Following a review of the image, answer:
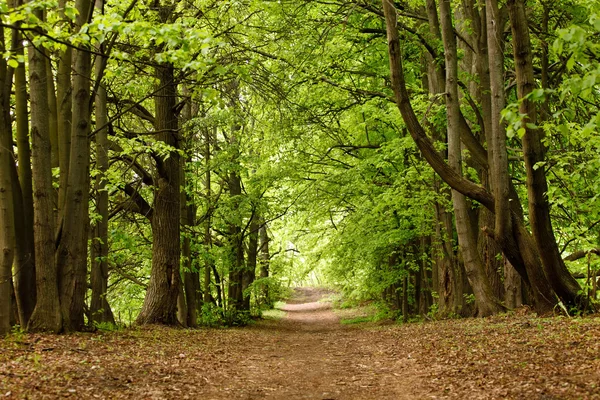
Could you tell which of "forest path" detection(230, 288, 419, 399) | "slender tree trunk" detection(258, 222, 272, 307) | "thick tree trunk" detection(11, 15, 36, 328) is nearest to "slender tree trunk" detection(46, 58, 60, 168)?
"thick tree trunk" detection(11, 15, 36, 328)

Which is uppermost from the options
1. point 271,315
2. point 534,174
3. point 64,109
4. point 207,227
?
point 64,109

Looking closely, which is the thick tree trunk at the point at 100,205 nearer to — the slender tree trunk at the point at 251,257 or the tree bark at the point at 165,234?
the tree bark at the point at 165,234

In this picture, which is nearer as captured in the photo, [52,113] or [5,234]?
[5,234]

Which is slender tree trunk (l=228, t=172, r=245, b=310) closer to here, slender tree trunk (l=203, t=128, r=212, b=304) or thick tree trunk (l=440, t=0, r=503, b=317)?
slender tree trunk (l=203, t=128, r=212, b=304)

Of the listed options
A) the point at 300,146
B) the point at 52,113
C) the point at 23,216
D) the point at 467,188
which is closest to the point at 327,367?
the point at 467,188

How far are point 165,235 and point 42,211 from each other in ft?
17.8

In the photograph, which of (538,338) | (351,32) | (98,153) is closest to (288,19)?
(351,32)

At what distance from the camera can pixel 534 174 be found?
8.77 m

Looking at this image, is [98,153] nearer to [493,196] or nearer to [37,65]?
[37,65]

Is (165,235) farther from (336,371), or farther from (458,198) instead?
(458,198)

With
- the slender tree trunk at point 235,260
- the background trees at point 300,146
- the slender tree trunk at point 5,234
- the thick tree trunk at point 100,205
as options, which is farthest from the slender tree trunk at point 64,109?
the slender tree trunk at point 235,260

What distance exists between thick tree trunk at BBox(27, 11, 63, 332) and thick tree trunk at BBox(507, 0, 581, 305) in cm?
742

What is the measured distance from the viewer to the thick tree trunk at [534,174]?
8.34 metres

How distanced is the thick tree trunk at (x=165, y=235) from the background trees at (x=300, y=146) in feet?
0.17
